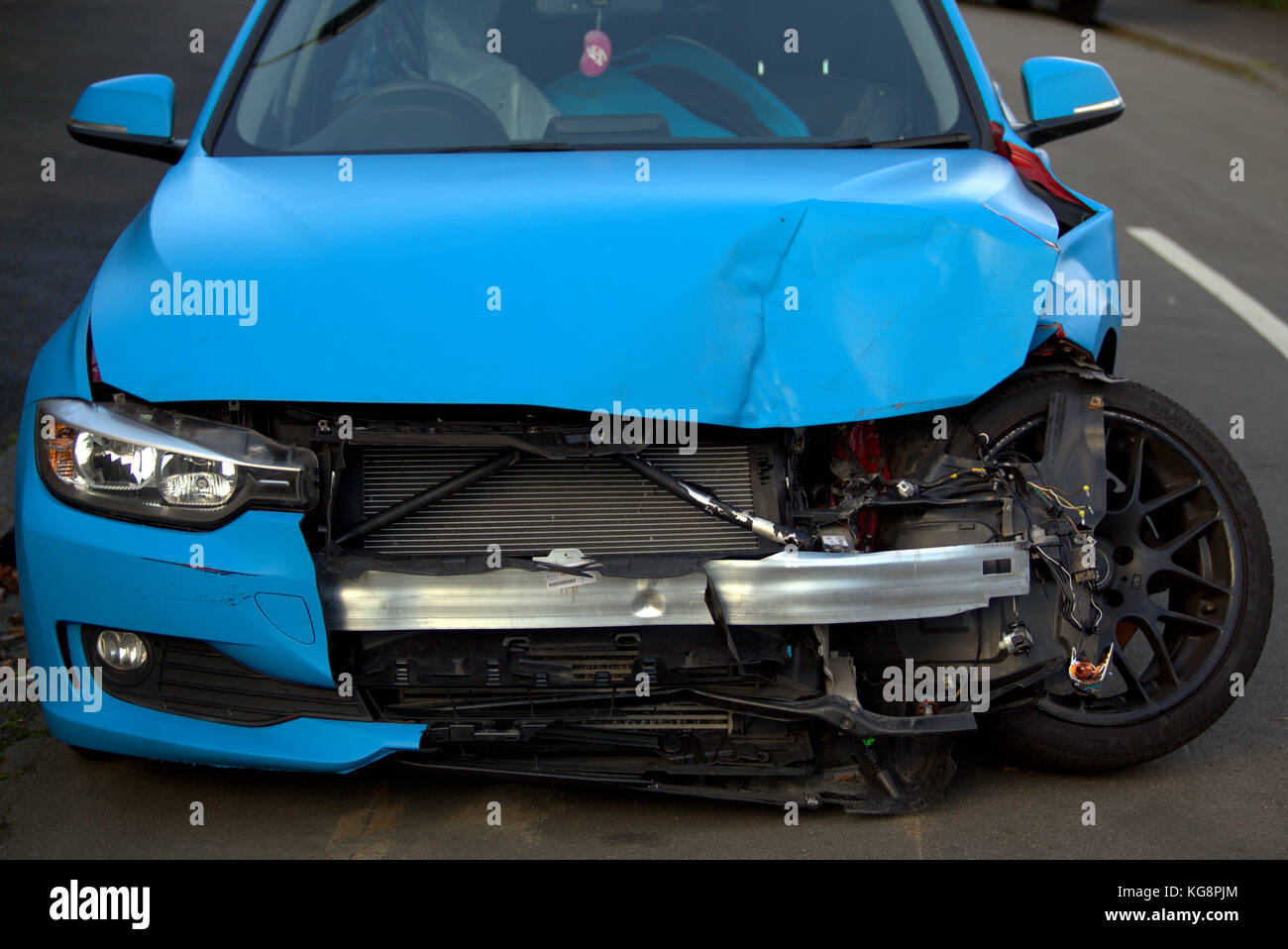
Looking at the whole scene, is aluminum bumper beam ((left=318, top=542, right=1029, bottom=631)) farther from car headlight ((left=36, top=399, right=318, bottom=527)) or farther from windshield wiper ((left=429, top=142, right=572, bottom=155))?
windshield wiper ((left=429, top=142, right=572, bottom=155))

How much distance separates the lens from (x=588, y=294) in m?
3.24

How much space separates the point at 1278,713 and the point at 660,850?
1.88m

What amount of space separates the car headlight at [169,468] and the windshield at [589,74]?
1.30 meters

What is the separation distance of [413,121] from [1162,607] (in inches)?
95.3

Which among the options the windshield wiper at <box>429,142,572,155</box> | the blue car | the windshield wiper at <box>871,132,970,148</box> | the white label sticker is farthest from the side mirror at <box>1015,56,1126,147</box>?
the white label sticker

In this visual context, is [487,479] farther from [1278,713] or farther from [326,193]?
[1278,713]

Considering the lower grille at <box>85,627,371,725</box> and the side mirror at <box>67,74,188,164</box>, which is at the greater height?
the side mirror at <box>67,74,188,164</box>

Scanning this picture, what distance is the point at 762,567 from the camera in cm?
307

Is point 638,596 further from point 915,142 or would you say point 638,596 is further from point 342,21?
point 342,21

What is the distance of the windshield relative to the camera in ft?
14.0

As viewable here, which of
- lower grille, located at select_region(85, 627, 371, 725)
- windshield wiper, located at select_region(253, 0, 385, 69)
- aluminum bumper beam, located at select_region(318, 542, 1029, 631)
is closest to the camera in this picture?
aluminum bumper beam, located at select_region(318, 542, 1029, 631)

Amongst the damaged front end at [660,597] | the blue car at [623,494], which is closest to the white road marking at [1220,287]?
the blue car at [623,494]

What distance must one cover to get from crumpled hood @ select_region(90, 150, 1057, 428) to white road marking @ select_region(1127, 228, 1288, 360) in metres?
5.24

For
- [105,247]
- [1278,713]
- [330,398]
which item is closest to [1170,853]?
[1278,713]
